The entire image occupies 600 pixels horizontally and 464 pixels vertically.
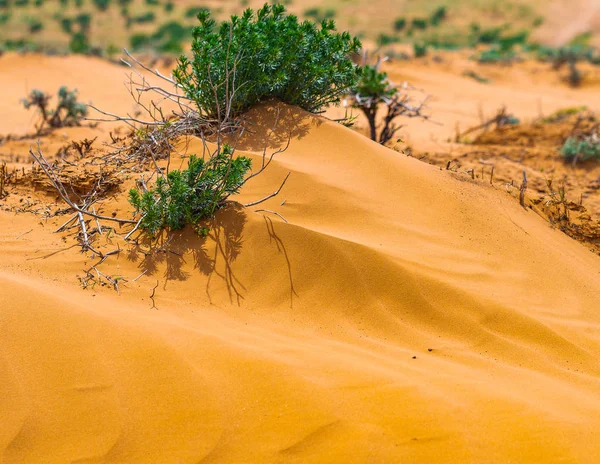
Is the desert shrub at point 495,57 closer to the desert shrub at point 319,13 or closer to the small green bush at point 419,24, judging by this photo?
the small green bush at point 419,24

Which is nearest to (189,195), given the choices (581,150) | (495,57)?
(581,150)

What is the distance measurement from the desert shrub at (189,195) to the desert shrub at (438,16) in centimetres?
2558

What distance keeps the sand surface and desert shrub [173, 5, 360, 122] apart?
0.59 metres

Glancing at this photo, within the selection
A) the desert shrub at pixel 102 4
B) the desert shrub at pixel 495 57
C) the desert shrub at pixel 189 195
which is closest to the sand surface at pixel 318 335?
the desert shrub at pixel 189 195

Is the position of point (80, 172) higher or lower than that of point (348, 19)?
lower

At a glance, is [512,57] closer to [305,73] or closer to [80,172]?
[305,73]

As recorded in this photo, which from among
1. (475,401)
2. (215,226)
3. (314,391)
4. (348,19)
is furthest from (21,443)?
(348,19)

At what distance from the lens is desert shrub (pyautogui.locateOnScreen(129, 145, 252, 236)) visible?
3.22m

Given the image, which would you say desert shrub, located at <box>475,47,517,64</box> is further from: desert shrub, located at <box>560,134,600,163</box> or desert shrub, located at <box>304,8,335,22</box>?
desert shrub, located at <box>304,8,335,22</box>

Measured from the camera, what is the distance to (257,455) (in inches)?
84.7

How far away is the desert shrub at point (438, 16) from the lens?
1055 inches

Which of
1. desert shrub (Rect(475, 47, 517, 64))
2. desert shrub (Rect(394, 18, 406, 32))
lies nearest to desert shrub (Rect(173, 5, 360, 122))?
desert shrub (Rect(475, 47, 517, 64))

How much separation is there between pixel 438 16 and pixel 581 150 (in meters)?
22.9

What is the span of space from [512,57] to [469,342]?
1580 cm
